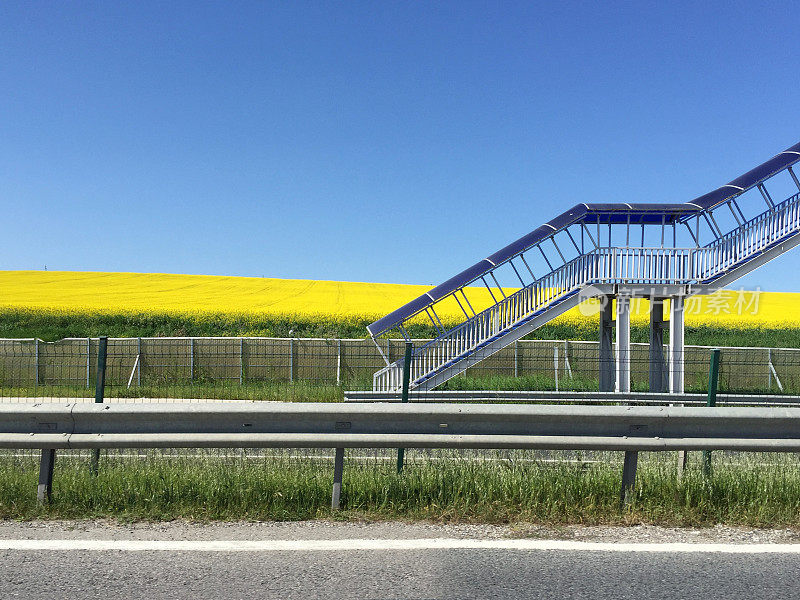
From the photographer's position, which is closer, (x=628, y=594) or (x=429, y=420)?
(x=628, y=594)

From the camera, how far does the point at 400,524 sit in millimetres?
5656

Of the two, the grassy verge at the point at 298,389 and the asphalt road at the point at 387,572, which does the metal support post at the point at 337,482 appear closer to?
the asphalt road at the point at 387,572

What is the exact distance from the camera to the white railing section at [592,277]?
20.9 metres

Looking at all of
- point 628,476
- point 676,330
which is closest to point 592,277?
point 676,330

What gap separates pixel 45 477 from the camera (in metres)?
5.98

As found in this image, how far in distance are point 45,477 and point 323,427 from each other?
2262mm

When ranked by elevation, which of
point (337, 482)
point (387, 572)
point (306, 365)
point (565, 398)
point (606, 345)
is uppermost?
point (606, 345)

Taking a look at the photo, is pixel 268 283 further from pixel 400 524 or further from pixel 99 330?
pixel 400 524

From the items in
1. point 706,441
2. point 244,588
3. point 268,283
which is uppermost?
point 268,283

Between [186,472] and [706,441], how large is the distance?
14.5 ft

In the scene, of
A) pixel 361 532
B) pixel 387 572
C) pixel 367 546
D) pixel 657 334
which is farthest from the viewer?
pixel 657 334

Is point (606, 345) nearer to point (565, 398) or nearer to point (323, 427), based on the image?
point (565, 398)

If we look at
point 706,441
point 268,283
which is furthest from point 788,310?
point 706,441

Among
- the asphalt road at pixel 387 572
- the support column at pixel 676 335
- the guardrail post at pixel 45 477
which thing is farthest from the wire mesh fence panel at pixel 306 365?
the asphalt road at pixel 387 572
